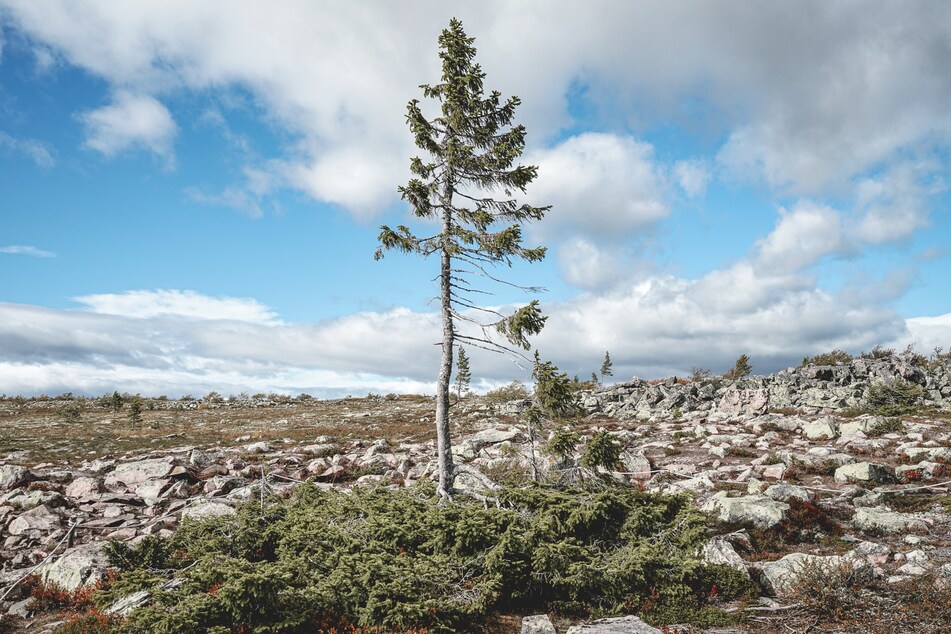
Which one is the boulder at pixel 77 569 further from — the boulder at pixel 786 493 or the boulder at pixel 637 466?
the boulder at pixel 786 493

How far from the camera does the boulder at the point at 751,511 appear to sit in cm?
1083

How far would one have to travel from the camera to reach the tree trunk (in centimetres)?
1145

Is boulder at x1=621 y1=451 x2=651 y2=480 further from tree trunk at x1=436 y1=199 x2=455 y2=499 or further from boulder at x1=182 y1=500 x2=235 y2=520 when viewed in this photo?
boulder at x1=182 y1=500 x2=235 y2=520

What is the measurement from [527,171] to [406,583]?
379 inches

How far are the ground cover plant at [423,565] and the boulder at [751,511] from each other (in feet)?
8.04

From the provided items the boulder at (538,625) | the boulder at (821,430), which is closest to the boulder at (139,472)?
the boulder at (538,625)

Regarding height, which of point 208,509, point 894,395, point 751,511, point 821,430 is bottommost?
point 208,509

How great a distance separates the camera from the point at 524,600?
7.62 meters

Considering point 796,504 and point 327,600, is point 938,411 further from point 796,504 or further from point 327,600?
point 327,600

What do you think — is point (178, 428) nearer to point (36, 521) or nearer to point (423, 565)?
point (36, 521)

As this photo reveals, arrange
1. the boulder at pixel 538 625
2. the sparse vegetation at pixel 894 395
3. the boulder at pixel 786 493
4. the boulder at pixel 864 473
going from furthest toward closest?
the sparse vegetation at pixel 894 395 → the boulder at pixel 864 473 → the boulder at pixel 786 493 → the boulder at pixel 538 625

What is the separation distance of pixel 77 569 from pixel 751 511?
44.9ft

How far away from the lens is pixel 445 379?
11938mm

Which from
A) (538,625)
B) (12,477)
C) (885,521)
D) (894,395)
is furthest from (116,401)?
(894,395)
